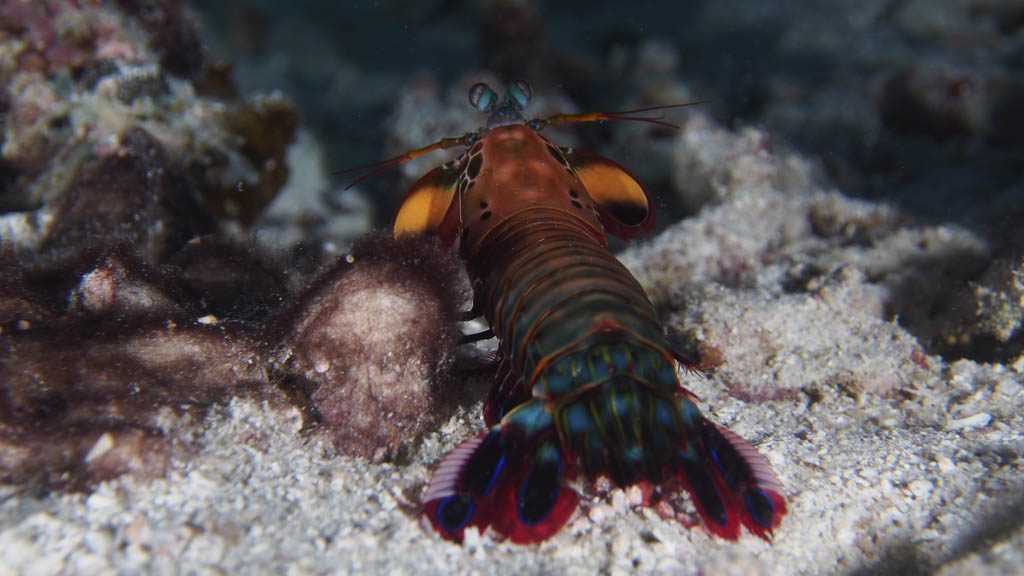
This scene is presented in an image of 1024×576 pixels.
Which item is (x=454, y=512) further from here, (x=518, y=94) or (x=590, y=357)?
(x=518, y=94)

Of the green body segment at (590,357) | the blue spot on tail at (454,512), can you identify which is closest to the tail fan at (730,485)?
the green body segment at (590,357)

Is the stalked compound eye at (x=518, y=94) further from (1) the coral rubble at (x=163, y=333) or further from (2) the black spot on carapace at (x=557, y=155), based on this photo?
(1) the coral rubble at (x=163, y=333)

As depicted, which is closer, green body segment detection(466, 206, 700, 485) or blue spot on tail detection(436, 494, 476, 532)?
blue spot on tail detection(436, 494, 476, 532)

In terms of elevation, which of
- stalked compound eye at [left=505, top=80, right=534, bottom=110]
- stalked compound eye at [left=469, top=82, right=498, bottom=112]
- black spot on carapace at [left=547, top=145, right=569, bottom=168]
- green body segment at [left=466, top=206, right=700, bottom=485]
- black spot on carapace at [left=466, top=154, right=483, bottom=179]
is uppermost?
stalked compound eye at [left=505, top=80, right=534, bottom=110]

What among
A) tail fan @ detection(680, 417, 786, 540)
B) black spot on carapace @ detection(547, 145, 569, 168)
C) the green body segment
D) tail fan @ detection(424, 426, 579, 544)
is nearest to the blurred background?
black spot on carapace @ detection(547, 145, 569, 168)

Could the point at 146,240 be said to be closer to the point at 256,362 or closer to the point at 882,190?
the point at 256,362

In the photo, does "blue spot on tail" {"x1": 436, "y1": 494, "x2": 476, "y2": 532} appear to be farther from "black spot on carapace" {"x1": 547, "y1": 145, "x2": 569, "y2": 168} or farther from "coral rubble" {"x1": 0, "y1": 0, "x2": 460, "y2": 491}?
"black spot on carapace" {"x1": 547, "y1": 145, "x2": 569, "y2": 168}
